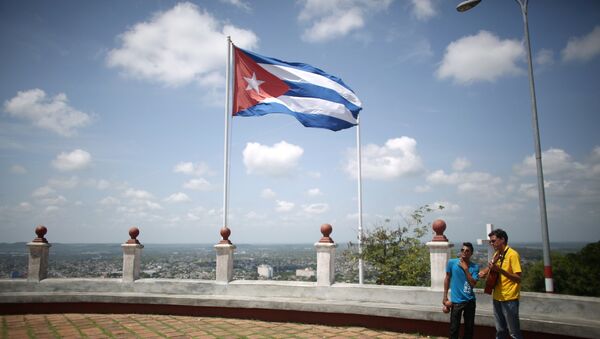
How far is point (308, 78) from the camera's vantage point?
10.9m

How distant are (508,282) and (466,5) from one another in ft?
28.8

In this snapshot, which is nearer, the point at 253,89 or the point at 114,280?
the point at 114,280

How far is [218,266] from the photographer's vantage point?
29.8ft

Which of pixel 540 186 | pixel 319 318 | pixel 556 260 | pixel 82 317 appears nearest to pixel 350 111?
pixel 540 186

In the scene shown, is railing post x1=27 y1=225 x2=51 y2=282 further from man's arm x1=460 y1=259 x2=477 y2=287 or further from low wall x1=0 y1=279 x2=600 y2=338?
man's arm x1=460 y1=259 x2=477 y2=287

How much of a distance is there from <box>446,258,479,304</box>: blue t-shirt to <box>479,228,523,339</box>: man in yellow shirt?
0.50ft

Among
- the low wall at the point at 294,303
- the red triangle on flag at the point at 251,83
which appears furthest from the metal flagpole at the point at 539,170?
the red triangle on flag at the point at 251,83

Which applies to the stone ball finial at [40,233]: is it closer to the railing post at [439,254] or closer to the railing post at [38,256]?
the railing post at [38,256]

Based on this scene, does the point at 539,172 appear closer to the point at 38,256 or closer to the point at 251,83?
the point at 251,83

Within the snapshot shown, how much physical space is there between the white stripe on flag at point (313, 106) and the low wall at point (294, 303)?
4862 millimetres

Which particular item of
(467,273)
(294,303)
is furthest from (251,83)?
(467,273)

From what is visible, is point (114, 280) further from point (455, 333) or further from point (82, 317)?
point (455, 333)

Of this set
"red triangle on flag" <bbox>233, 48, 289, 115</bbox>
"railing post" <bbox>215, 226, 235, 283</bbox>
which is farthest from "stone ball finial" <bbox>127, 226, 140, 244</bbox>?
"red triangle on flag" <bbox>233, 48, 289, 115</bbox>

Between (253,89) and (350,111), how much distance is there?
9.87ft
